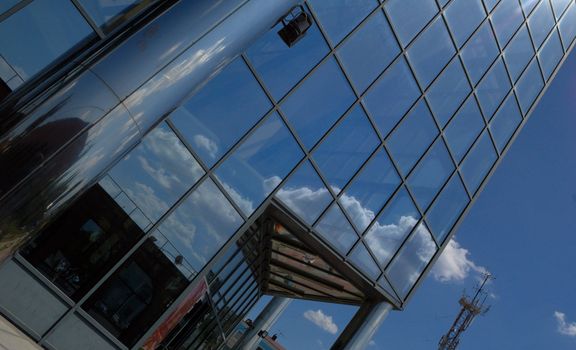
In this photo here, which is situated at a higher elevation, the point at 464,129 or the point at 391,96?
the point at 464,129

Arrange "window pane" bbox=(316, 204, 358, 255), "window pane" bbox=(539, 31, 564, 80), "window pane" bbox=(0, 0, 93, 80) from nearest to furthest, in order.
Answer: "window pane" bbox=(0, 0, 93, 80) < "window pane" bbox=(316, 204, 358, 255) < "window pane" bbox=(539, 31, 564, 80)

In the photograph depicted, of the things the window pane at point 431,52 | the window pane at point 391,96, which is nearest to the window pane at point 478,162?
the window pane at point 431,52

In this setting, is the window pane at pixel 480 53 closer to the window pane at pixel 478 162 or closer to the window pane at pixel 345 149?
the window pane at pixel 478 162

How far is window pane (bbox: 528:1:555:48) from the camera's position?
61.9ft

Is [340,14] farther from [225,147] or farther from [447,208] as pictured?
[447,208]

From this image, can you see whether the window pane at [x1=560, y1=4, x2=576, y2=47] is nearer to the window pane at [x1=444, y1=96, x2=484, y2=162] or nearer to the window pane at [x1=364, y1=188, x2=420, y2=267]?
the window pane at [x1=444, y1=96, x2=484, y2=162]

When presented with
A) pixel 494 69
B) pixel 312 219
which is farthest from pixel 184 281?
pixel 494 69

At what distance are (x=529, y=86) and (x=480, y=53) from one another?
497cm

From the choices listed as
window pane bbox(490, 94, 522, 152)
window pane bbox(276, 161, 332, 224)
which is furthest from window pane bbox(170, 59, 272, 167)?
window pane bbox(490, 94, 522, 152)

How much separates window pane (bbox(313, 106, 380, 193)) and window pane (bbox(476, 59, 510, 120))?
614 centimetres

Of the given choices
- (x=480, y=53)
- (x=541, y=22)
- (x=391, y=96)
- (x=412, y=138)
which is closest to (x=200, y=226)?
(x=391, y=96)

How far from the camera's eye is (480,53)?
1597 centimetres

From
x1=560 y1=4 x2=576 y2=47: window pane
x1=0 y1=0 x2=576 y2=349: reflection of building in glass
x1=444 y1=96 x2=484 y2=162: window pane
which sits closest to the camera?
x1=0 y1=0 x2=576 y2=349: reflection of building in glass

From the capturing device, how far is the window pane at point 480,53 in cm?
1546
